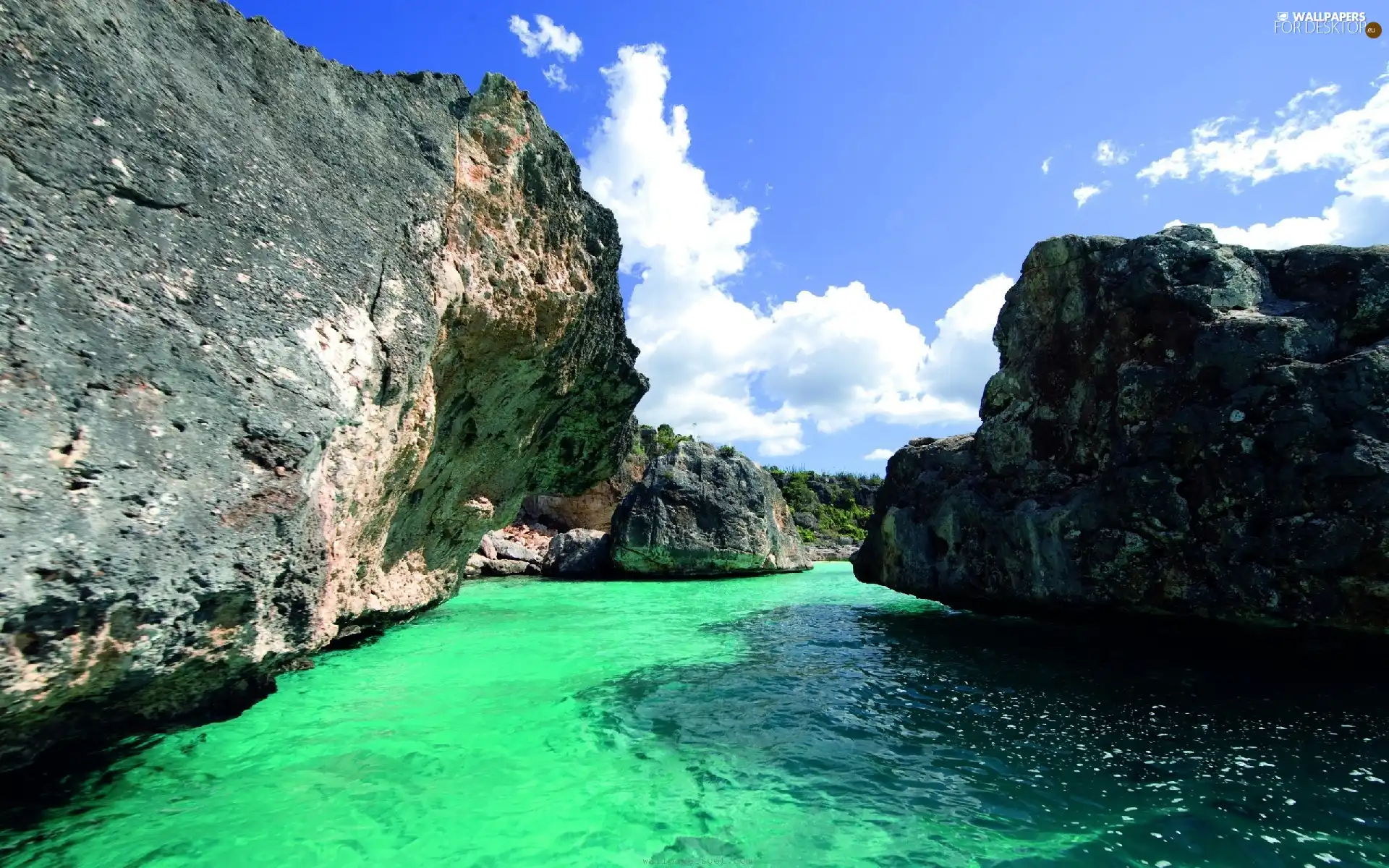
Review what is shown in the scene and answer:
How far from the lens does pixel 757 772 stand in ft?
14.9

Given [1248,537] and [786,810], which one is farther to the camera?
[1248,537]

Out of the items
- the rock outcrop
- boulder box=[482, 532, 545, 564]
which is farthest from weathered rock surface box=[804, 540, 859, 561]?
the rock outcrop

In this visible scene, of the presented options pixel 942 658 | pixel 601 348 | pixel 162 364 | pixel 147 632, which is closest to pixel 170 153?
pixel 162 364

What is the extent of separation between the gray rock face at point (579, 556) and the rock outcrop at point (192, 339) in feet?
65.1

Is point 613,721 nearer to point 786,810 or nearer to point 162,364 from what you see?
point 786,810

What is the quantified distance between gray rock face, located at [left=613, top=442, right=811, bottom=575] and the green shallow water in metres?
17.5

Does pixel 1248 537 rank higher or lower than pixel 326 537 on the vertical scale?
higher

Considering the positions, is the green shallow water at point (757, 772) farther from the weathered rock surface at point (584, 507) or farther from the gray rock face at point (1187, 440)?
the weathered rock surface at point (584, 507)

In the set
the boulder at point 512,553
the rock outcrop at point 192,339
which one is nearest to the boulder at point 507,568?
the boulder at point 512,553

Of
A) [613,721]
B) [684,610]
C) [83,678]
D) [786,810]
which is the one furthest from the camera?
[684,610]

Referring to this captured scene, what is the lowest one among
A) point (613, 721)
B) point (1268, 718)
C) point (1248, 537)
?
point (613, 721)

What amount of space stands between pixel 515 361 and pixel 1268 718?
8270mm

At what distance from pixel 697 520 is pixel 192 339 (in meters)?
23.1

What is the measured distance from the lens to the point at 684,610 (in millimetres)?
14320
